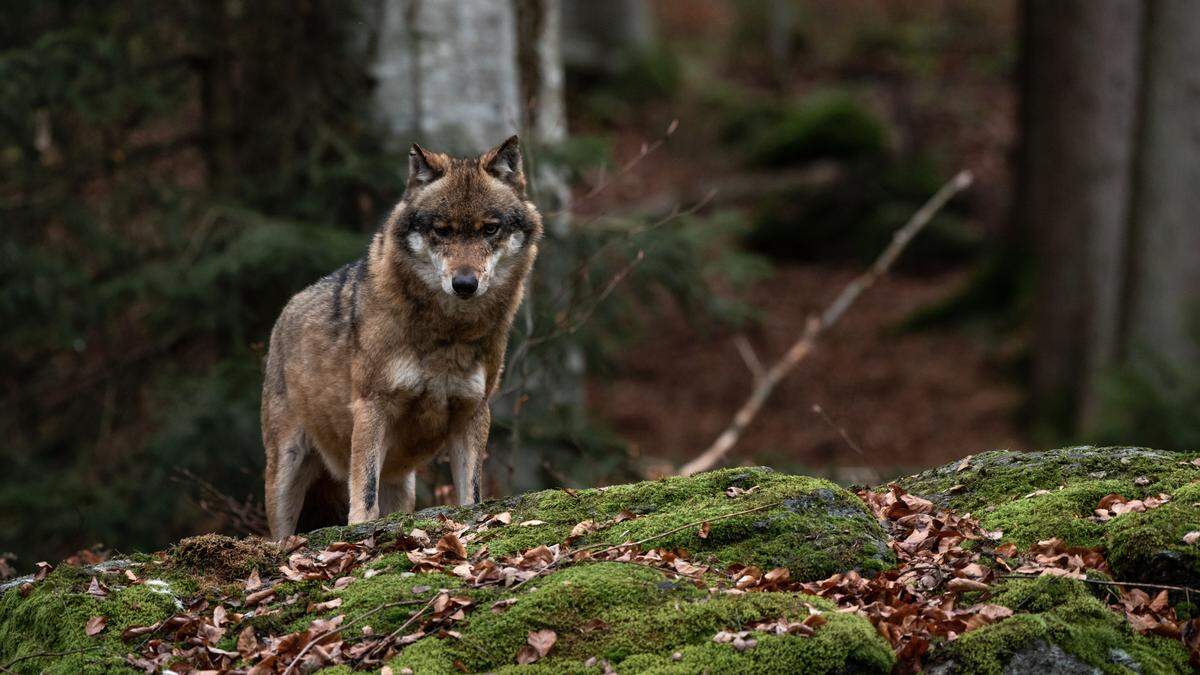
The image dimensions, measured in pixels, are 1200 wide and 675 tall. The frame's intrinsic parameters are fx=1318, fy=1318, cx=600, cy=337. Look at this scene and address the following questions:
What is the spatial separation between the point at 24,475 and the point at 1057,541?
10491 mm

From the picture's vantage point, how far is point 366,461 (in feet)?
23.7

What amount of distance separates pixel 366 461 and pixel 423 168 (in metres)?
1.66

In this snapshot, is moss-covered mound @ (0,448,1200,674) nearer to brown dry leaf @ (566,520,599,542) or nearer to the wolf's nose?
brown dry leaf @ (566,520,599,542)

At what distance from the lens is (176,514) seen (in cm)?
1235

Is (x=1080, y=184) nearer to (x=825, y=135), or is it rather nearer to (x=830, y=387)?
(x=830, y=387)

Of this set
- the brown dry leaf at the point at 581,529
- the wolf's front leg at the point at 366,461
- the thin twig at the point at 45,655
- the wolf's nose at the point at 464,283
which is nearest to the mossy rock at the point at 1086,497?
the brown dry leaf at the point at 581,529

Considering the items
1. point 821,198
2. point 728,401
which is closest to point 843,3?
point 821,198

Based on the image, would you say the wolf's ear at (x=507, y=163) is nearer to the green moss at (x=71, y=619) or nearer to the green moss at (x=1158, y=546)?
the green moss at (x=71, y=619)

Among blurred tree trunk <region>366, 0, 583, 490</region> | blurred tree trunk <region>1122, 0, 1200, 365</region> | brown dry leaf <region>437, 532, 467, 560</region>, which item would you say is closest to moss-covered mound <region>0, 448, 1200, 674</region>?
brown dry leaf <region>437, 532, 467, 560</region>

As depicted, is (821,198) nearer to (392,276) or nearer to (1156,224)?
(1156,224)

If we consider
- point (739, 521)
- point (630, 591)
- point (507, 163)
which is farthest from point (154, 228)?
point (630, 591)

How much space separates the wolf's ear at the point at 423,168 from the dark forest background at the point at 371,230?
6.18ft

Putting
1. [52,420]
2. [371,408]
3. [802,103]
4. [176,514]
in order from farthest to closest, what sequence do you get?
[802,103] < [52,420] < [176,514] < [371,408]

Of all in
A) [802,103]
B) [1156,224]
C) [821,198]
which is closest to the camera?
[1156,224]
